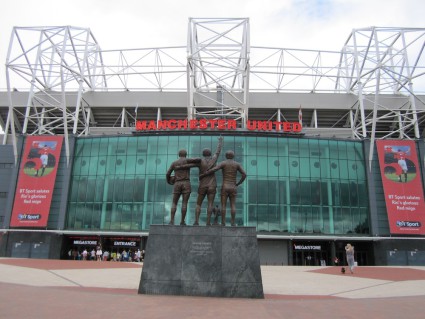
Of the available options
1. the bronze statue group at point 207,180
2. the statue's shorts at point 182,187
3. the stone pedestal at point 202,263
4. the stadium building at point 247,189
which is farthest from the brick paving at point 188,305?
the stadium building at point 247,189

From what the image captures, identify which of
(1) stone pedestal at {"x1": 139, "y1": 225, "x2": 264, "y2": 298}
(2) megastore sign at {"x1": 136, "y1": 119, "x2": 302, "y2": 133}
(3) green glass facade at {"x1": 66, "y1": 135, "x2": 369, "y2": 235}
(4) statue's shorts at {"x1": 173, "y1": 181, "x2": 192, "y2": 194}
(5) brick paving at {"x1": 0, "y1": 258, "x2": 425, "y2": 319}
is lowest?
(5) brick paving at {"x1": 0, "y1": 258, "x2": 425, "y2": 319}

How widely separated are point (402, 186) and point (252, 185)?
16577mm

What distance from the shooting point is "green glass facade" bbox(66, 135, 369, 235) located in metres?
40.5

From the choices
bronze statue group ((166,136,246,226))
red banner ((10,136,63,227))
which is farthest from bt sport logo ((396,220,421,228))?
red banner ((10,136,63,227))

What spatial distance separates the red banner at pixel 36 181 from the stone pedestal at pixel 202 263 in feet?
110

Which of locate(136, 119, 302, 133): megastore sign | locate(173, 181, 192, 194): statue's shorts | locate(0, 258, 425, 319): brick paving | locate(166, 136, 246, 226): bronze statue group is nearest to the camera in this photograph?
locate(0, 258, 425, 319): brick paving

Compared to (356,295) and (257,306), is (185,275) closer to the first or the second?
(257,306)

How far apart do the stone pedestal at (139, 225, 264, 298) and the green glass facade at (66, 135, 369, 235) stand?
26819 millimetres

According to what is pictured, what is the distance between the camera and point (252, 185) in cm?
4100

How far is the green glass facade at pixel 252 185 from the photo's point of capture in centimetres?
4050

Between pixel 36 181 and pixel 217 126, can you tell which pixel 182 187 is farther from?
pixel 36 181

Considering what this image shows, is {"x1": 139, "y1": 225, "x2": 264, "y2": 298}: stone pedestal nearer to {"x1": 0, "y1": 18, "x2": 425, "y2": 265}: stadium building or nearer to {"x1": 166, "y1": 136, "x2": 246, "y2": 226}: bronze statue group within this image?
{"x1": 166, "y1": 136, "x2": 246, "y2": 226}: bronze statue group

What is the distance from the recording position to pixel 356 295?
1299 cm

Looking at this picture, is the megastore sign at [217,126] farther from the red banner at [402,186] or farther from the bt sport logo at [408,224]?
the bt sport logo at [408,224]
